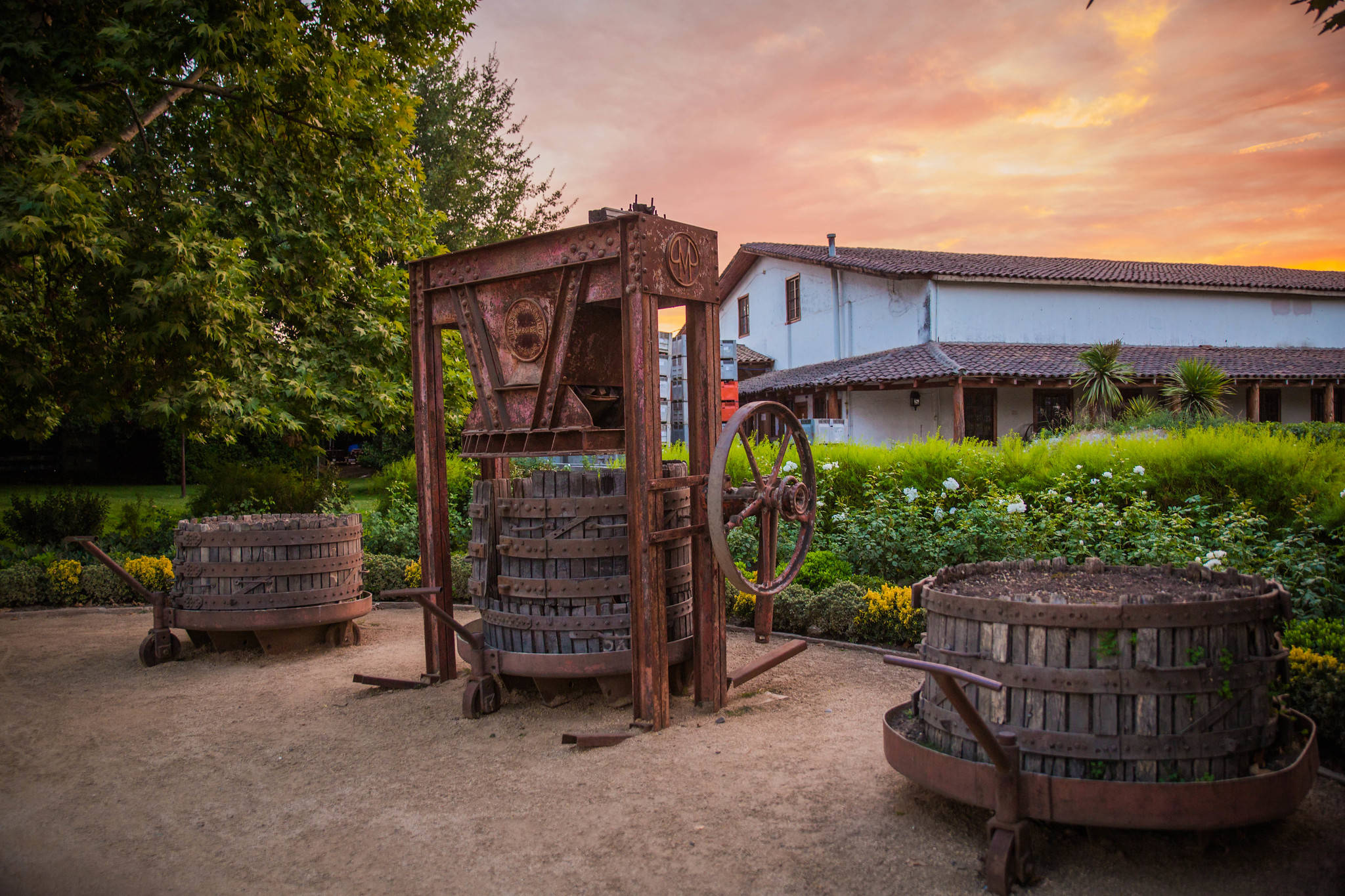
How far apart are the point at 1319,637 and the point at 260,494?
11.8 metres

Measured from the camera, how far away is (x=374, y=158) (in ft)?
35.9

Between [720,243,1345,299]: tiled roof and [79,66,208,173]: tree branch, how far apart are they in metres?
15.6

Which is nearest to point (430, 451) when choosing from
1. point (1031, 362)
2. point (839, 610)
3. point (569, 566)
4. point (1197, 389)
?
point (569, 566)

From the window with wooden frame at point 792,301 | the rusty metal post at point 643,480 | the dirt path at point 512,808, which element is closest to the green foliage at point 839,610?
the dirt path at point 512,808

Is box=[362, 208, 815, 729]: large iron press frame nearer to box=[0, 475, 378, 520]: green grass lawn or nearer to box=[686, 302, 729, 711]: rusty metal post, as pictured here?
box=[686, 302, 729, 711]: rusty metal post

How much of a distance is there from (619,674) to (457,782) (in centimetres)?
126

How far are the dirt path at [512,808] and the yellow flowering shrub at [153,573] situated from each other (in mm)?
3027

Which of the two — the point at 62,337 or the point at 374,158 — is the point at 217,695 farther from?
the point at 374,158

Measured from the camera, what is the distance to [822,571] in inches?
310

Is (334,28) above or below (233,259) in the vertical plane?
above

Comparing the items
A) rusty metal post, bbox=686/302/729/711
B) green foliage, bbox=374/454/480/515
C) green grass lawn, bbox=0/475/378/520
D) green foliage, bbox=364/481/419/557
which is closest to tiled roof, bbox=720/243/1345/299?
green foliage, bbox=374/454/480/515

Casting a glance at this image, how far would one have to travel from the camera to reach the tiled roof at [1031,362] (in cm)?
1902

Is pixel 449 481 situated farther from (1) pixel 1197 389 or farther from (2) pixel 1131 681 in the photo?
(1) pixel 1197 389

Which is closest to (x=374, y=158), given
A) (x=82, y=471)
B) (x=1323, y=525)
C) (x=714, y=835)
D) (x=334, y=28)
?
(x=334, y=28)
